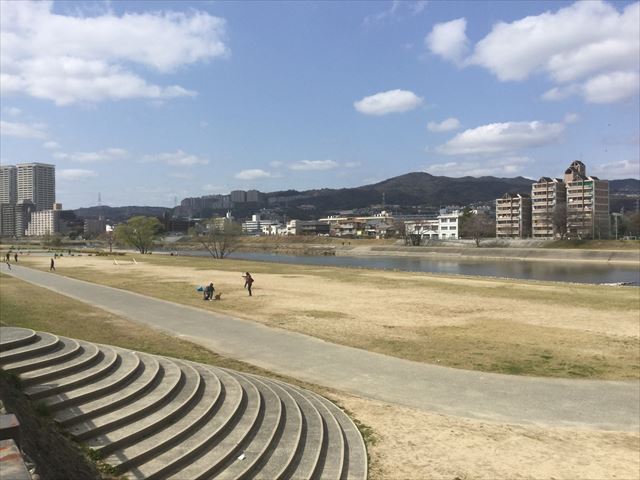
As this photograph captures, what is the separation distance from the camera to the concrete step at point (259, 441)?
7.40 metres

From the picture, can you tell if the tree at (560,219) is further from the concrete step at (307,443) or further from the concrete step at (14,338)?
the concrete step at (14,338)

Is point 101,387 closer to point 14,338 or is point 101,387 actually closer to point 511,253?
point 14,338

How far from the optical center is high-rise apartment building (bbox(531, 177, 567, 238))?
412ft

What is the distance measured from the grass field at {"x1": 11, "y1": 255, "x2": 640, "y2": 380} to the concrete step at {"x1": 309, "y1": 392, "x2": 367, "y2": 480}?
5580 millimetres

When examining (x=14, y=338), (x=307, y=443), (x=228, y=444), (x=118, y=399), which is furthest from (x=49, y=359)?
(x=307, y=443)

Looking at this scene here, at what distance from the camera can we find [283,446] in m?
8.57

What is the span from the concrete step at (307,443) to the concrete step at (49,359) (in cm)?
513

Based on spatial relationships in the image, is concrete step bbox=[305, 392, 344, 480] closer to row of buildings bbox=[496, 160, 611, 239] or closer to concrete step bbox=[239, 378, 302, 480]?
concrete step bbox=[239, 378, 302, 480]

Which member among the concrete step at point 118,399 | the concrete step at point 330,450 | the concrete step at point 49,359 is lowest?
the concrete step at point 330,450

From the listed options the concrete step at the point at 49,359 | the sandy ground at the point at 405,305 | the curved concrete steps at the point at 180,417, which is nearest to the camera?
the curved concrete steps at the point at 180,417

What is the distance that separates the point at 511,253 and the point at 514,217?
46.6 meters

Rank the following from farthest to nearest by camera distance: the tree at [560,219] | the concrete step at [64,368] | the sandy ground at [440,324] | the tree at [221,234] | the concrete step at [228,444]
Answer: the tree at [560,219]
the tree at [221,234]
the concrete step at [64,368]
the sandy ground at [440,324]
the concrete step at [228,444]

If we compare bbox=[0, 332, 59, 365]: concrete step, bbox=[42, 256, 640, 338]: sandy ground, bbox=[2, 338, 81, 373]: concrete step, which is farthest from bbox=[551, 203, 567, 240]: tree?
bbox=[0, 332, 59, 365]: concrete step

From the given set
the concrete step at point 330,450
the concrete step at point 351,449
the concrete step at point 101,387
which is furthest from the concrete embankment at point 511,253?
the concrete step at point 101,387
